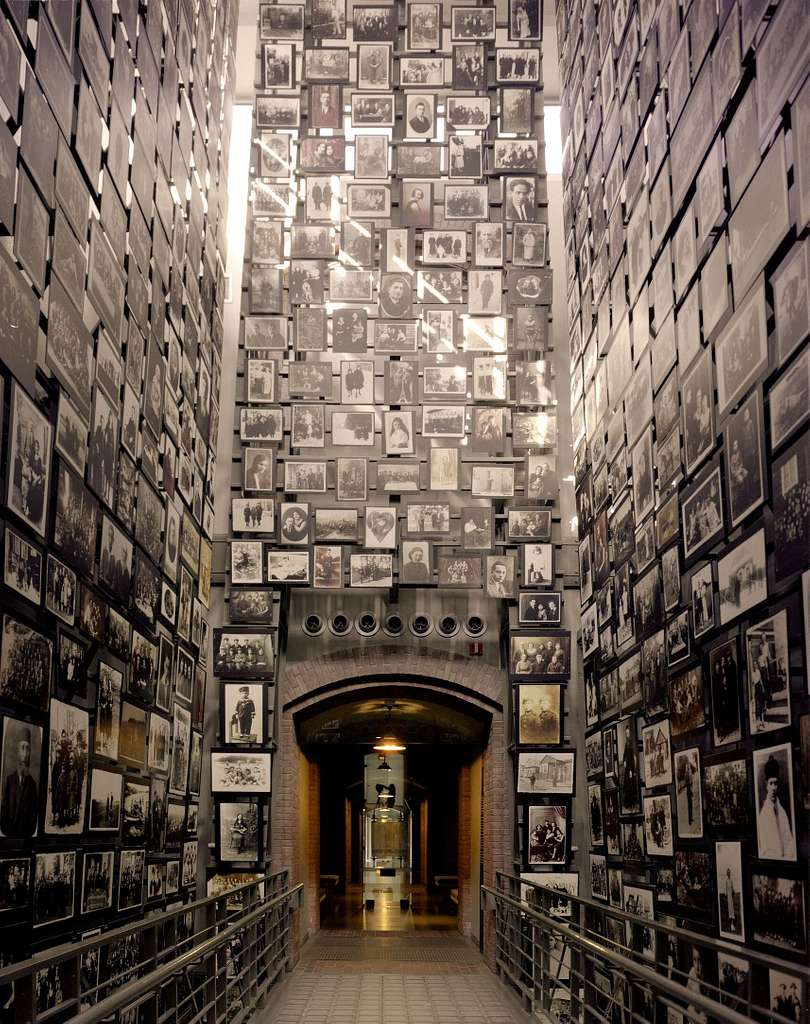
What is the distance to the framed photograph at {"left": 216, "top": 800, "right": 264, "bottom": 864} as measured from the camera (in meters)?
12.5

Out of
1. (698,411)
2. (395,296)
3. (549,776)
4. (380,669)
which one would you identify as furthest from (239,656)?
(698,411)

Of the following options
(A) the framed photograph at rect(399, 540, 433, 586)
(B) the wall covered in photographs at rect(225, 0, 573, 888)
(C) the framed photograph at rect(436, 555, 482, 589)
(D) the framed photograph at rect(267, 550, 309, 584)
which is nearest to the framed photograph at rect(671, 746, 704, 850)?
(B) the wall covered in photographs at rect(225, 0, 573, 888)

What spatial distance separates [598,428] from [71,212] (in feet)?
19.1

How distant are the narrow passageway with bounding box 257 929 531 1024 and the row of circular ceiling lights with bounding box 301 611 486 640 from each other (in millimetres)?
3810

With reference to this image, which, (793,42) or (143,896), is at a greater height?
(793,42)

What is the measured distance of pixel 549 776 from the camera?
42.0ft

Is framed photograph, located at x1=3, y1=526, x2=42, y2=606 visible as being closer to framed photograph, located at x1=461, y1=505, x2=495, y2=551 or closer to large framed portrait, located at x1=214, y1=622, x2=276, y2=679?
large framed portrait, located at x1=214, y1=622, x2=276, y2=679

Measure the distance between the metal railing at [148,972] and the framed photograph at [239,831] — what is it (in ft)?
1.39

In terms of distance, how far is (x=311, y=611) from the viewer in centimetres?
1355

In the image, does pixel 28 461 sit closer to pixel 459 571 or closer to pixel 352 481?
pixel 352 481

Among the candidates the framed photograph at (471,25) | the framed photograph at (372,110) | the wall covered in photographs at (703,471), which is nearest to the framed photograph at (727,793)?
the wall covered in photographs at (703,471)

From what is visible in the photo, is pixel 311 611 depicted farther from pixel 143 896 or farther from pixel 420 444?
pixel 143 896

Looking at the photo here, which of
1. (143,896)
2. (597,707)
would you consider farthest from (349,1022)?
(597,707)

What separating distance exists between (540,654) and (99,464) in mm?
6798
